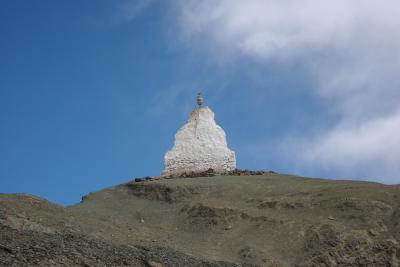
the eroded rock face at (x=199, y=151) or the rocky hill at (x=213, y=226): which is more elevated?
the eroded rock face at (x=199, y=151)

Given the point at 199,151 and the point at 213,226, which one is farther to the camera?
the point at 199,151

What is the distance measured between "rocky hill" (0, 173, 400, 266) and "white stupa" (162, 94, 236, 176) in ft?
11.7

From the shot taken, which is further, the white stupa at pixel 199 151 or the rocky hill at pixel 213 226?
the white stupa at pixel 199 151

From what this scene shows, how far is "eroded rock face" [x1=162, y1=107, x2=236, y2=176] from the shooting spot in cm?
2755

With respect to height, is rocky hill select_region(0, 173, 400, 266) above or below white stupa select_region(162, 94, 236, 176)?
below

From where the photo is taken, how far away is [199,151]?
2780 centimetres

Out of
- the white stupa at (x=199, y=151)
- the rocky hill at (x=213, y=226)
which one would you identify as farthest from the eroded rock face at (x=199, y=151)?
the rocky hill at (x=213, y=226)

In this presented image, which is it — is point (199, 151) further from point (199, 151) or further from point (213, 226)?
point (213, 226)

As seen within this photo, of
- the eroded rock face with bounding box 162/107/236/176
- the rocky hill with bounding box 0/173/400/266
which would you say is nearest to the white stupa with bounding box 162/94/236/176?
the eroded rock face with bounding box 162/107/236/176

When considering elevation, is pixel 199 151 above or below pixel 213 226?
above

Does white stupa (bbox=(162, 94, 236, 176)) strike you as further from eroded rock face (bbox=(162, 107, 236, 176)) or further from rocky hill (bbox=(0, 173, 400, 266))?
rocky hill (bbox=(0, 173, 400, 266))

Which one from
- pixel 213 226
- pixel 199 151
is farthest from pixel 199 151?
pixel 213 226

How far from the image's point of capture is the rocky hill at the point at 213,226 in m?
15.5

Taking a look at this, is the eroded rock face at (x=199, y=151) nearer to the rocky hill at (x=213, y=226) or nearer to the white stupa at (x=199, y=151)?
the white stupa at (x=199, y=151)
